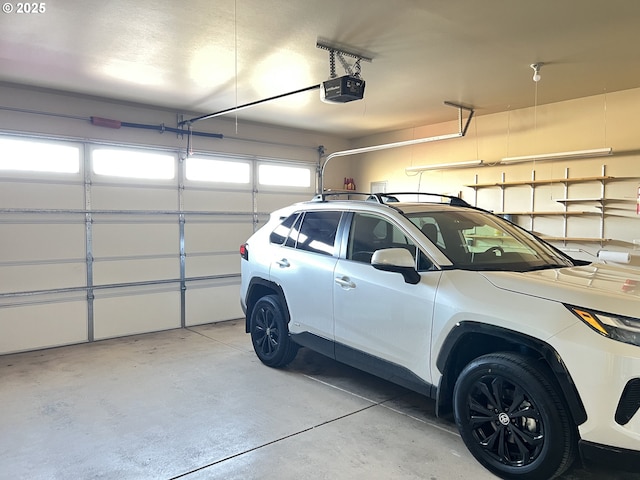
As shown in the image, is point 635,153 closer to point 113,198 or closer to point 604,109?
point 604,109

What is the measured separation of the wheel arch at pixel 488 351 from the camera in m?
2.28

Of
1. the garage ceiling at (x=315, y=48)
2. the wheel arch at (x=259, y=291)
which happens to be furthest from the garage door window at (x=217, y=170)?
the wheel arch at (x=259, y=291)

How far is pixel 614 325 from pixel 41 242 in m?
5.90

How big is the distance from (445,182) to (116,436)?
5806 millimetres

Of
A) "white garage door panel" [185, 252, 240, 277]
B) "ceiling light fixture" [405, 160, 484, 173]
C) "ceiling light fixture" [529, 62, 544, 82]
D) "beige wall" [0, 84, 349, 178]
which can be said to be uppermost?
"ceiling light fixture" [529, 62, 544, 82]

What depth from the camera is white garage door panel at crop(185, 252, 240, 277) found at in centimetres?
684

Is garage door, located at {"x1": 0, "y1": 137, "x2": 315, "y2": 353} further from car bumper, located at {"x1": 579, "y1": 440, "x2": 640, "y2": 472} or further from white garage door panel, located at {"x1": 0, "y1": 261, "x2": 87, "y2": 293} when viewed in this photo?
car bumper, located at {"x1": 579, "y1": 440, "x2": 640, "y2": 472}

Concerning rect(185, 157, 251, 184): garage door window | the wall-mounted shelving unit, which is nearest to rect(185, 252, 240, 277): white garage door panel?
rect(185, 157, 251, 184): garage door window

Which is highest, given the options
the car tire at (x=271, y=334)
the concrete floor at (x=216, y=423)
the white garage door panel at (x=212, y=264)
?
the white garage door panel at (x=212, y=264)

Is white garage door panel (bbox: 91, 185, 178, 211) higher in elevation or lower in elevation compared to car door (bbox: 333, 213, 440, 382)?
higher

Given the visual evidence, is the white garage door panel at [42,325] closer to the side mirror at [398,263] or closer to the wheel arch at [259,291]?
the wheel arch at [259,291]

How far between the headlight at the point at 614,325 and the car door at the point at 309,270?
193 cm

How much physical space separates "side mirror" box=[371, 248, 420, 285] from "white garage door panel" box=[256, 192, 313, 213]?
479 centimetres

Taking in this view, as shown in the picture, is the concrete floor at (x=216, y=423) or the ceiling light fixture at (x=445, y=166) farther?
the ceiling light fixture at (x=445, y=166)
